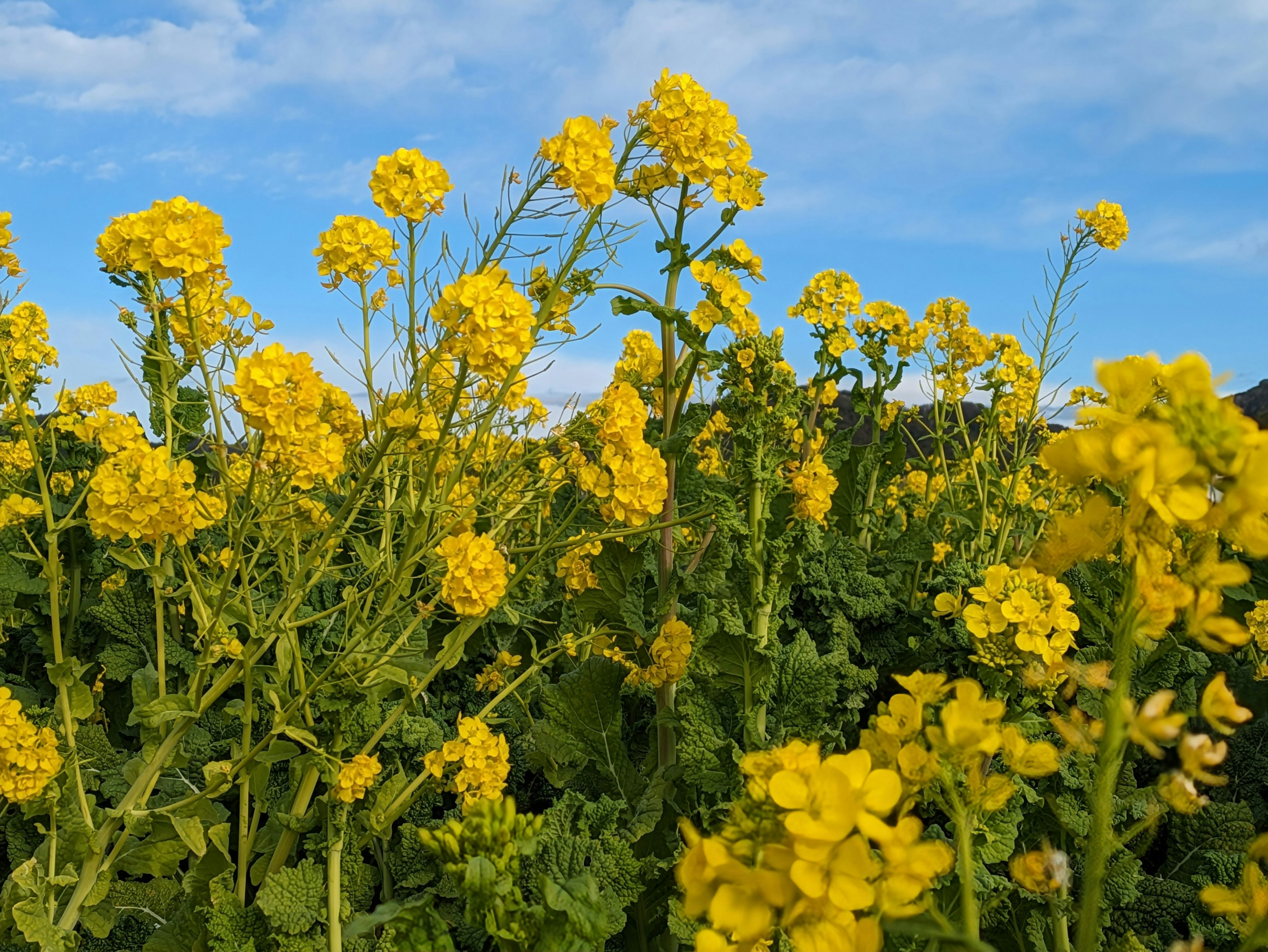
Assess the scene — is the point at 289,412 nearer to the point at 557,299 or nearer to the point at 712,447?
the point at 557,299

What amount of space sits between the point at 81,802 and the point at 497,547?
4.30ft

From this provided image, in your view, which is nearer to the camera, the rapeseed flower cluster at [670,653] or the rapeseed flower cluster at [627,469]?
the rapeseed flower cluster at [627,469]

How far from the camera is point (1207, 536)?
0.96 metres

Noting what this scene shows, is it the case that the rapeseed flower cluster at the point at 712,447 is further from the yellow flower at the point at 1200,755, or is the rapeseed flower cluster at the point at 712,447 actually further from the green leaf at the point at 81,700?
the yellow flower at the point at 1200,755

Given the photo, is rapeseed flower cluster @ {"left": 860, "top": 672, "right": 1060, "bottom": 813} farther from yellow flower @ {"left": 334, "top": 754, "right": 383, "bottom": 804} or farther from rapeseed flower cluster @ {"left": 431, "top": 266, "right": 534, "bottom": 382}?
yellow flower @ {"left": 334, "top": 754, "right": 383, "bottom": 804}

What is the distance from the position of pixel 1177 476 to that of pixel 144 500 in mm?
2083

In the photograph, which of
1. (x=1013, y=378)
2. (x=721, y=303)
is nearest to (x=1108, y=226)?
(x=1013, y=378)

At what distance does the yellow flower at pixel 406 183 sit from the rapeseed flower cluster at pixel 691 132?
1.92ft

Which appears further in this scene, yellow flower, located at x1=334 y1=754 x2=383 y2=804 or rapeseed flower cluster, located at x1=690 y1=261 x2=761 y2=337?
rapeseed flower cluster, located at x1=690 y1=261 x2=761 y2=337

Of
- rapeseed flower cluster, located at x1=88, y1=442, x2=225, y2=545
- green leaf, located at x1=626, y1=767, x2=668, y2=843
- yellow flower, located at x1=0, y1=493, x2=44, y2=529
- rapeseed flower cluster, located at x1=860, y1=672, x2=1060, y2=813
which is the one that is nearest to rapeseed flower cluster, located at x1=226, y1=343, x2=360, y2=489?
rapeseed flower cluster, located at x1=88, y1=442, x2=225, y2=545

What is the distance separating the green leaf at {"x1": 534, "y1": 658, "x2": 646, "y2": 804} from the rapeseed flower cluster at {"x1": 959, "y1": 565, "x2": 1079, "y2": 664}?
1.04 m

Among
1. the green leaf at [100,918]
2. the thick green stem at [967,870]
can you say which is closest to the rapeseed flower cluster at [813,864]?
the thick green stem at [967,870]

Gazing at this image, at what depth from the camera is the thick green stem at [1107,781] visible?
867 mm

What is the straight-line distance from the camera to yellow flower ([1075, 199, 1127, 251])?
13.4ft
